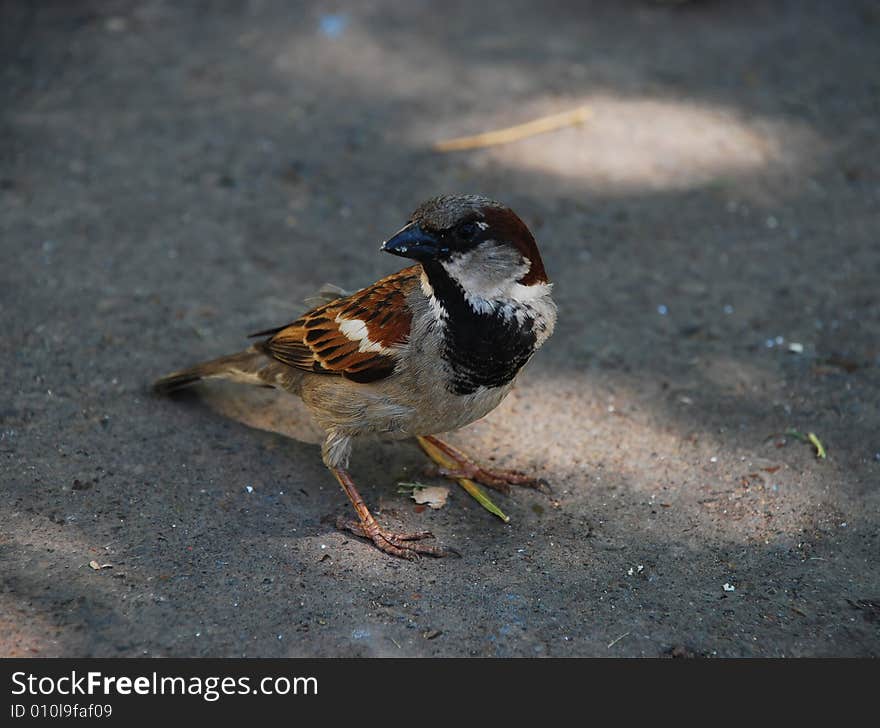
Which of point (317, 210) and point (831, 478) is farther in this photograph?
point (317, 210)

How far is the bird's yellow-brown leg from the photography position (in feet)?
14.8

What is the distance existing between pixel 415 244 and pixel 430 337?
0.41m

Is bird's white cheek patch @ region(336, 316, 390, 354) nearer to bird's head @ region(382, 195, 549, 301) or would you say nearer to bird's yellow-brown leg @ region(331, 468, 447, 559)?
bird's head @ region(382, 195, 549, 301)

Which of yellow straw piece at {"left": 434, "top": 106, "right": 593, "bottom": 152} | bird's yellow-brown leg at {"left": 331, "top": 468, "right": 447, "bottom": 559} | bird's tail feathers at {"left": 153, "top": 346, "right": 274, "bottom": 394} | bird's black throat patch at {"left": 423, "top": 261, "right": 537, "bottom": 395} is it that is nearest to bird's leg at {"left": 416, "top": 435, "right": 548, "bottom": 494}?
bird's yellow-brown leg at {"left": 331, "top": 468, "right": 447, "bottom": 559}

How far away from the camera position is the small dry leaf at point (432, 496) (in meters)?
4.89

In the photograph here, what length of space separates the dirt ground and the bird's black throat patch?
0.83 metres

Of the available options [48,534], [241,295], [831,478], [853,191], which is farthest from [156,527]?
[853,191]

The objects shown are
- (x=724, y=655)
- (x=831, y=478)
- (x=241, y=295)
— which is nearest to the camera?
(x=724, y=655)

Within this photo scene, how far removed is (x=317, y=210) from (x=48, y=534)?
341 centimetres

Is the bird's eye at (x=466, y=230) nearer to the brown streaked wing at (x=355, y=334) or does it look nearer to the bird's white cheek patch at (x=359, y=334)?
the brown streaked wing at (x=355, y=334)

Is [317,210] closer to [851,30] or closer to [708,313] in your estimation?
[708,313]

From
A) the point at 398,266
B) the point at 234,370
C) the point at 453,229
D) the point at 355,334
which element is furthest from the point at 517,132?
the point at 453,229

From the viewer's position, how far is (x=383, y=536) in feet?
14.9

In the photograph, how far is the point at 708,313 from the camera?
6328 mm
